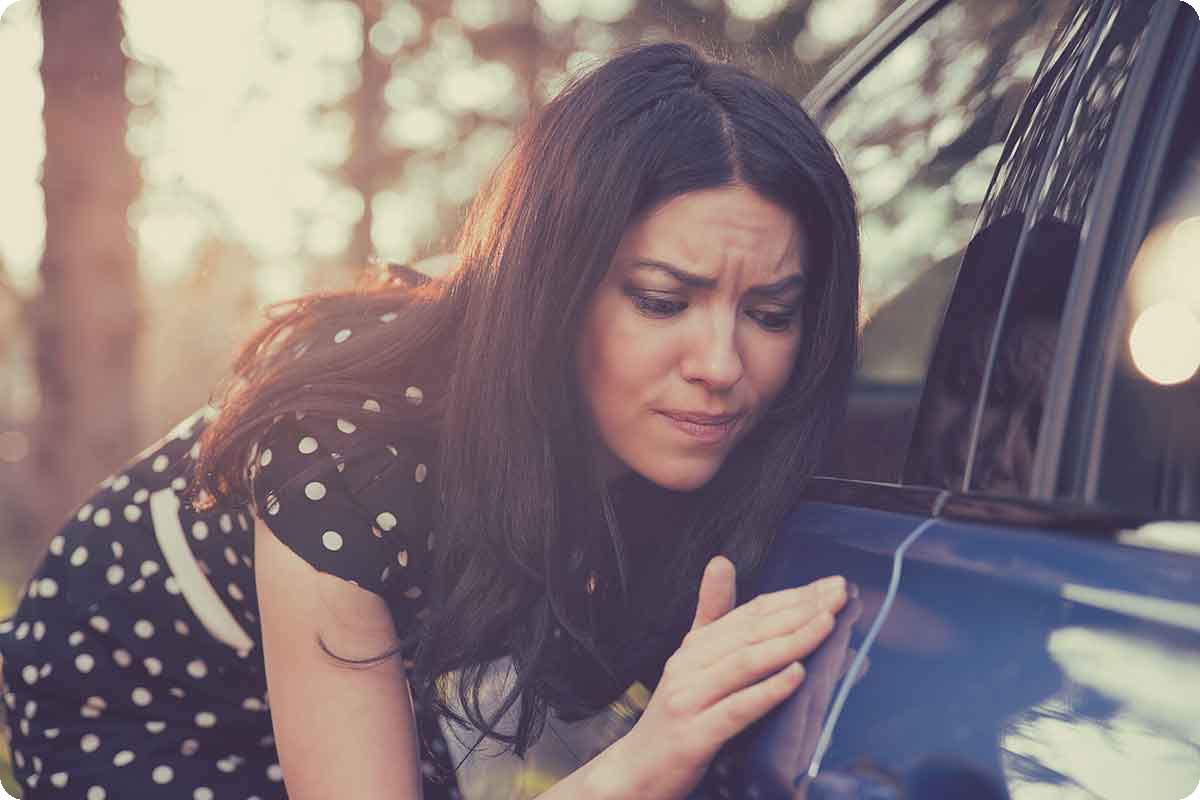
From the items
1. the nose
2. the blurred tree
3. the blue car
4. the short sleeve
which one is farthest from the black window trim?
the blurred tree

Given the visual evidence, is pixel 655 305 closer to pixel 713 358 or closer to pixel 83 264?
pixel 713 358

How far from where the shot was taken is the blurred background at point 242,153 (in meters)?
7.03

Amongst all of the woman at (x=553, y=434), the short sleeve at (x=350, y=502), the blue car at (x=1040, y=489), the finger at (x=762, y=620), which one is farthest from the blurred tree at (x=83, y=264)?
the finger at (x=762, y=620)

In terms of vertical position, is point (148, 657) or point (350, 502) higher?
point (350, 502)

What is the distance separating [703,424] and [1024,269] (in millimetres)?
501

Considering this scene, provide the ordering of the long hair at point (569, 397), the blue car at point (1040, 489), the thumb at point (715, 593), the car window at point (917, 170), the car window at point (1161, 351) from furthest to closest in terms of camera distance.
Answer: the long hair at point (569, 397) → the car window at point (917, 170) → the thumb at point (715, 593) → the car window at point (1161, 351) → the blue car at point (1040, 489)

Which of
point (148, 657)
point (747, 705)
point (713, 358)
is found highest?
point (713, 358)

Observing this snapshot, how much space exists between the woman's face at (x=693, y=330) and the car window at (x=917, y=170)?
0.18 m

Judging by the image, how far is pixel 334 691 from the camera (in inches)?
65.4

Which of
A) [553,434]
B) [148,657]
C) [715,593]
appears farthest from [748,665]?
[148,657]

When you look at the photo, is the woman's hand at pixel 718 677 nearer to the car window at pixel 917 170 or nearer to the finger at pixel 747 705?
the finger at pixel 747 705

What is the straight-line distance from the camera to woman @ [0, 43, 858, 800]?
1.66m

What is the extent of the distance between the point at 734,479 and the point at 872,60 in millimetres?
771

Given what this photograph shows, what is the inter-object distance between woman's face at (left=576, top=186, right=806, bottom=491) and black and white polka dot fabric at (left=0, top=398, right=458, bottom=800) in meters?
0.34
